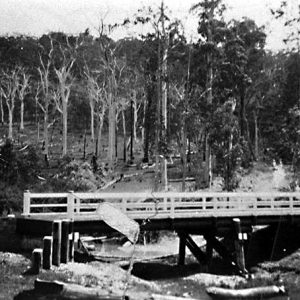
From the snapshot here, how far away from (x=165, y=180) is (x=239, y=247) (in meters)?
14.8

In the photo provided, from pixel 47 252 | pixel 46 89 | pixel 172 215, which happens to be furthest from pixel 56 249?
pixel 46 89

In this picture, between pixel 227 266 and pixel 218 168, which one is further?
pixel 218 168

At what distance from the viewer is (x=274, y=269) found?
21.0 m

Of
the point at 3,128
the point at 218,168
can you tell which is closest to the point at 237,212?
the point at 218,168

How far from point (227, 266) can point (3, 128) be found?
175ft

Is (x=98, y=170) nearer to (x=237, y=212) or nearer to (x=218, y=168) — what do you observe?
(x=218, y=168)

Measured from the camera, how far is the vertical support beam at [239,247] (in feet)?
66.7

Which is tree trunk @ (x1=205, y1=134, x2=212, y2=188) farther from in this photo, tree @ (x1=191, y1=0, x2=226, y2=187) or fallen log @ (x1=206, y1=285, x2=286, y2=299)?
fallen log @ (x1=206, y1=285, x2=286, y2=299)

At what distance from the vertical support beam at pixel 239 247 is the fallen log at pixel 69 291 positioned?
23.9 ft

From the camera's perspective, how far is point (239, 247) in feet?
67.8

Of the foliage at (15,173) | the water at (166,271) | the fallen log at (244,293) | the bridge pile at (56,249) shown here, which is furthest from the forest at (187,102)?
the fallen log at (244,293)

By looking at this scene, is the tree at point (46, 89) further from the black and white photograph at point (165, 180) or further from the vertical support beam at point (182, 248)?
the vertical support beam at point (182, 248)

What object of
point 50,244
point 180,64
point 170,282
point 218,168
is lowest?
point 170,282

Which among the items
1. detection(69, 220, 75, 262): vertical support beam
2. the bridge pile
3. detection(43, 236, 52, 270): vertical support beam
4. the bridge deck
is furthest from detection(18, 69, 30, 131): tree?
detection(43, 236, 52, 270): vertical support beam
